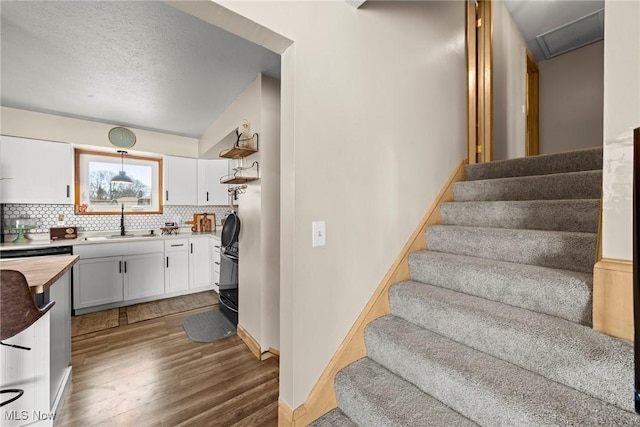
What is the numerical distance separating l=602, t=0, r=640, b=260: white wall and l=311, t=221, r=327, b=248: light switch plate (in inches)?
43.7

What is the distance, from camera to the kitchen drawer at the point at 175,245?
392 cm

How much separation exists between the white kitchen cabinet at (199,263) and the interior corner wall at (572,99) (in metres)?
5.54

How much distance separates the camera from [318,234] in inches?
54.9

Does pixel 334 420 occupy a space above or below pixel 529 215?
below

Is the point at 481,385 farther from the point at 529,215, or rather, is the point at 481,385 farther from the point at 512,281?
the point at 529,215

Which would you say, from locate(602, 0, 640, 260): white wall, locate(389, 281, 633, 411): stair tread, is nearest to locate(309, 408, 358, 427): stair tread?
locate(389, 281, 633, 411): stair tread

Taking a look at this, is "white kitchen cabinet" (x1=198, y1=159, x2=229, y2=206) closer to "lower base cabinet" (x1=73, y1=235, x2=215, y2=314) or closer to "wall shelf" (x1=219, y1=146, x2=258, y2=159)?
"lower base cabinet" (x1=73, y1=235, x2=215, y2=314)

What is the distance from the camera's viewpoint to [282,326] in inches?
55.7

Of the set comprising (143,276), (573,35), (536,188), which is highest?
(573,35)

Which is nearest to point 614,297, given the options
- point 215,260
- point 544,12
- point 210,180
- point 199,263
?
point 544,12

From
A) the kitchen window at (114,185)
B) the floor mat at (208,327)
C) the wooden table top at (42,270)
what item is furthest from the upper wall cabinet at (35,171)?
the floor mat at (208,327)

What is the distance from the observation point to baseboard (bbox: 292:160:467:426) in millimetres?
1373

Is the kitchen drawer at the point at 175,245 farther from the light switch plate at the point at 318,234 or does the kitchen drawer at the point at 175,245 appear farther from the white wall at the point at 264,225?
the light switch plate at the point at 318,234

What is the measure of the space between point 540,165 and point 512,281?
1245 mm
